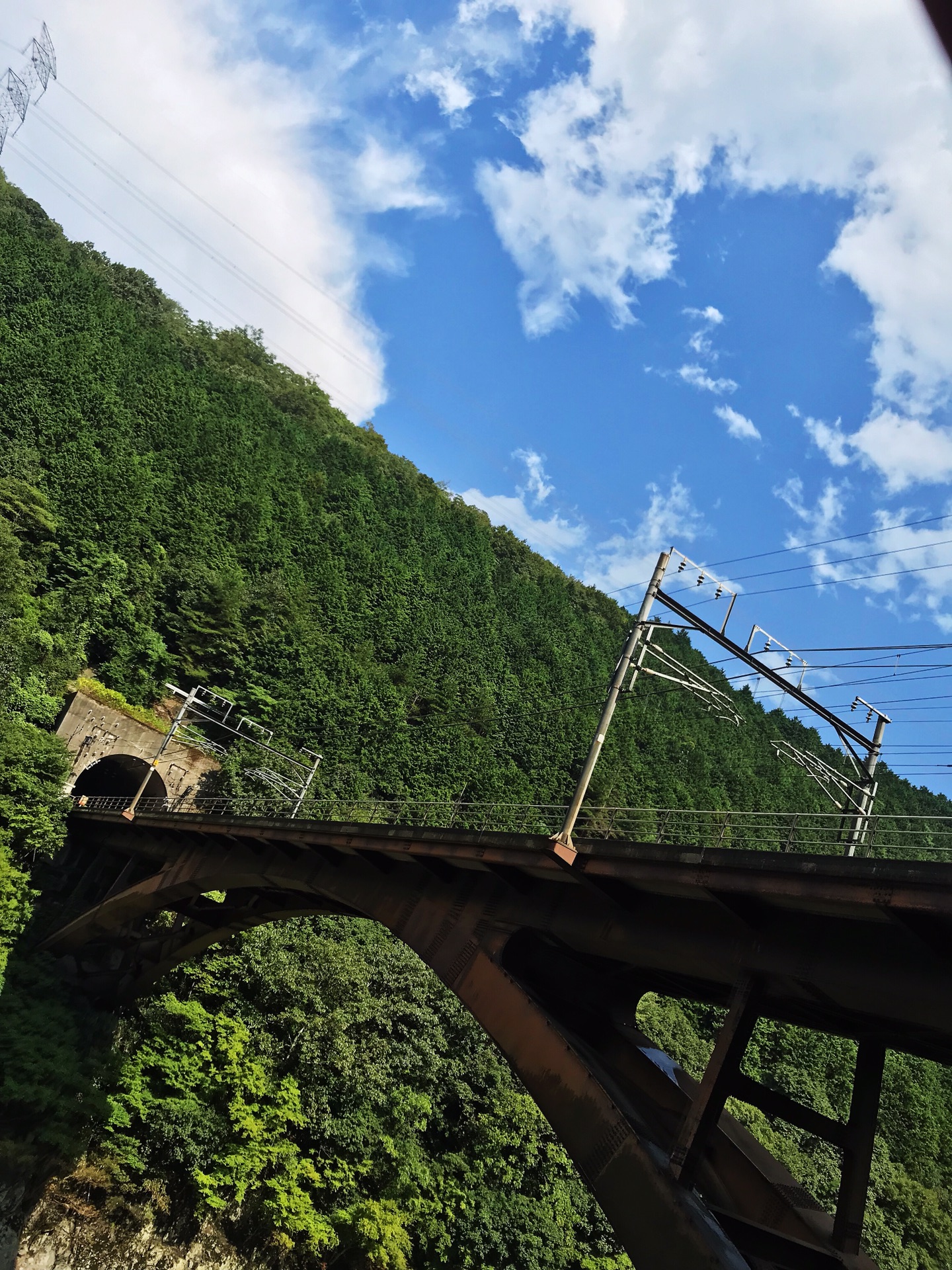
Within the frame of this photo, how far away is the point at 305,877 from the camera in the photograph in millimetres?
17188

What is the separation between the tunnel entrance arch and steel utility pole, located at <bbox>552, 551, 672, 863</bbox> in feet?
102

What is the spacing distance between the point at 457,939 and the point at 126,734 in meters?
30.4

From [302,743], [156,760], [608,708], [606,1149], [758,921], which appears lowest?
[606,1149]

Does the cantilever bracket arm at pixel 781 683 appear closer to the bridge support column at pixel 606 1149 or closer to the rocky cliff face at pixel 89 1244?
the bridge support column at pixel 606 1149

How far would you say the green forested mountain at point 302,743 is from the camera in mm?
23703

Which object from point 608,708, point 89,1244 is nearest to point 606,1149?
point 608,708

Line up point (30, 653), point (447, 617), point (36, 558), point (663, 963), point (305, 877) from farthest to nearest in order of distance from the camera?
point (447, 617) < point (36, 558) < point (30, 653) < point (305, 877) < point (663, 963)

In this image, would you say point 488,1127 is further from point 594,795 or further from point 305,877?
point 594,795

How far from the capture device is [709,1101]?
730 cm

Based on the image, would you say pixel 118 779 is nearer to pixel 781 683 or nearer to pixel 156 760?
pixel 156 760

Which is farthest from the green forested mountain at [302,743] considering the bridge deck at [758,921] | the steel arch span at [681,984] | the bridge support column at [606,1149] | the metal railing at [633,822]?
the bridge support column at [606,1149]

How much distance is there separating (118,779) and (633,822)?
125 ft

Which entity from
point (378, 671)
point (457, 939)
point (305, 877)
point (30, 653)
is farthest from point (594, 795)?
point (457, 939)

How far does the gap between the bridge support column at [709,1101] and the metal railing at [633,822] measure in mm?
1775
